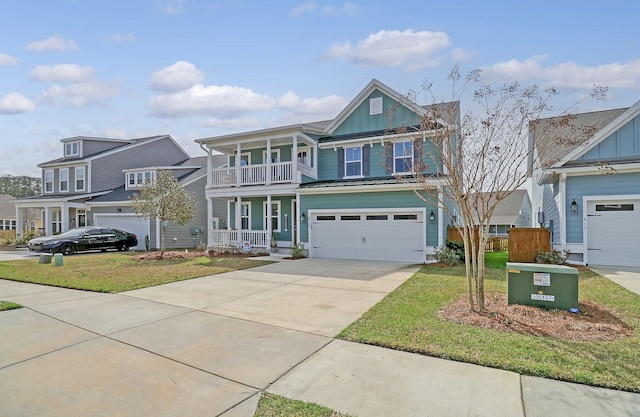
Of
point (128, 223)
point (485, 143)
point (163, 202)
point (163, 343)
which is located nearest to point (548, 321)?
point (485, 143)

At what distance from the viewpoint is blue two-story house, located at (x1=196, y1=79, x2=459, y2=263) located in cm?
1397

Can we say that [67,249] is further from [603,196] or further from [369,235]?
[603,196]

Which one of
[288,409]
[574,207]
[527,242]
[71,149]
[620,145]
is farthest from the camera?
[71,149]

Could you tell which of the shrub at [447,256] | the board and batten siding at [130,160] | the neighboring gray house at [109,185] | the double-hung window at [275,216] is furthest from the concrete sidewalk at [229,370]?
the board and batten siding at [130,160]

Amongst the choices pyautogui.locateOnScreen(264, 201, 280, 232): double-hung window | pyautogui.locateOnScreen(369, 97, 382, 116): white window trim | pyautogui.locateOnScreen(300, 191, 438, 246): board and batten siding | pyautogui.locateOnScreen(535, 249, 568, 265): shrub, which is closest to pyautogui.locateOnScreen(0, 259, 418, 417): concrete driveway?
pyautogui.locateOnScreen(300, 191, 438, 246): board and batten siding

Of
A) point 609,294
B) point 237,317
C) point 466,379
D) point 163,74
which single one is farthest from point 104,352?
point 163,74

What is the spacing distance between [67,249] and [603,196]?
23806mm

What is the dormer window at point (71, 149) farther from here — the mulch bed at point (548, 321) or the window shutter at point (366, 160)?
the mulch bed at point (548, 321)

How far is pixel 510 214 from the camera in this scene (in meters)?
32.1

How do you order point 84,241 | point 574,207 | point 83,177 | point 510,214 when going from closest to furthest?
point 574,207, point 84,241, point 83,177, point 510,214

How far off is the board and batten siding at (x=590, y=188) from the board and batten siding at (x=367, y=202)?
4722 mm

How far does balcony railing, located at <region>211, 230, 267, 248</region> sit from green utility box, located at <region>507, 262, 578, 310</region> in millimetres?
12670

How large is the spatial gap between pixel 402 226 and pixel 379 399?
440 inches

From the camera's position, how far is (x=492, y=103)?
6.98m
